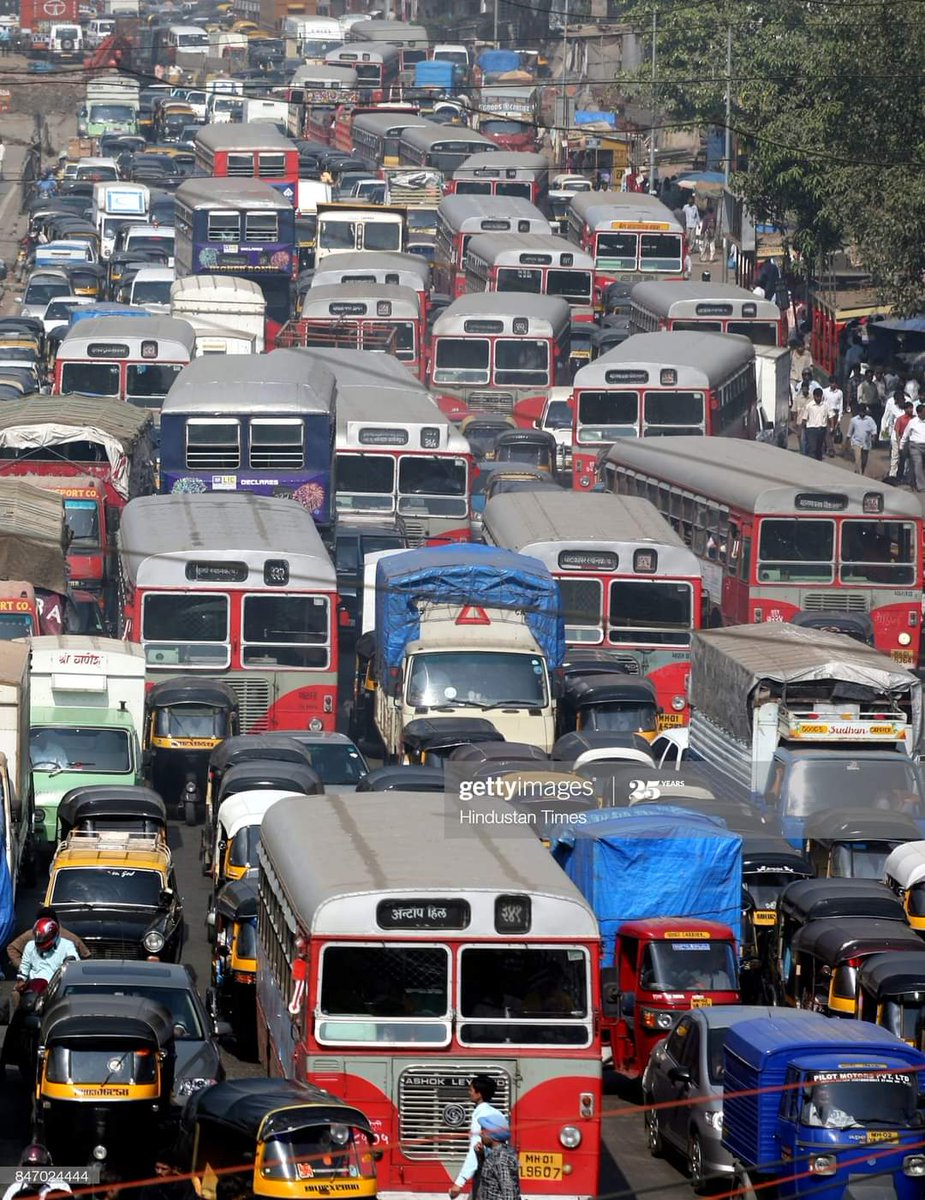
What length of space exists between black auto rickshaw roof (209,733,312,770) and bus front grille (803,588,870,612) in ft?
27.1

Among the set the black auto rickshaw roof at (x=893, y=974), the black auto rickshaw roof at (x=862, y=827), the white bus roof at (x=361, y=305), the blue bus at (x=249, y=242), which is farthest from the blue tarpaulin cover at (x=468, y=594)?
the blue bus at (x=249, y=242)

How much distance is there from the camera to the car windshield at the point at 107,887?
21.1m

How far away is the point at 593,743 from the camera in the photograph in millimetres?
26109

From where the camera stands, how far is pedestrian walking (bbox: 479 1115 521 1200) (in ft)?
42.5

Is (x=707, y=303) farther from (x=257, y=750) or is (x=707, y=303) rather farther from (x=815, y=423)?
(x=257, y=750)

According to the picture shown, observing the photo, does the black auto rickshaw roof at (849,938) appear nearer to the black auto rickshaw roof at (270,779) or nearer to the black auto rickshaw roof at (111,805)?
the black auto rickshaw roof at (270,779)

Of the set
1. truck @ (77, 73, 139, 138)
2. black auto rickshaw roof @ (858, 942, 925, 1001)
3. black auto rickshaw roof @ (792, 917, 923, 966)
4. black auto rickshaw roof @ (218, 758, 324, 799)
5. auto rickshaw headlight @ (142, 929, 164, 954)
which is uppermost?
black auto rickshaw roof @ (858, 942, 925, 1001)

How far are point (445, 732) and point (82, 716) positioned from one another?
13.7 feet

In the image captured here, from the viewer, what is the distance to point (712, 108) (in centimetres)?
7325

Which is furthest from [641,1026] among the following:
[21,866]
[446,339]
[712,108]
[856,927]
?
[712,108]

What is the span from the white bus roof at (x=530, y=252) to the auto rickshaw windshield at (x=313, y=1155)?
3988 centimetres

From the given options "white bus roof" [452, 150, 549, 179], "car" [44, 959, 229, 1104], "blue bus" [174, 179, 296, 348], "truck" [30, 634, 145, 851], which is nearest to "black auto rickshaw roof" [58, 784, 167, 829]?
"truck" [30, 634, 145, 851]

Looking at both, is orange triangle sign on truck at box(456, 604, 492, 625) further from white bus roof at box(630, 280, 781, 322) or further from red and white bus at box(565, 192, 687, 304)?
red and white bus at box(565, 192, 687, 304)

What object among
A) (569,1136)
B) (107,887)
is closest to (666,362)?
(107,887)
